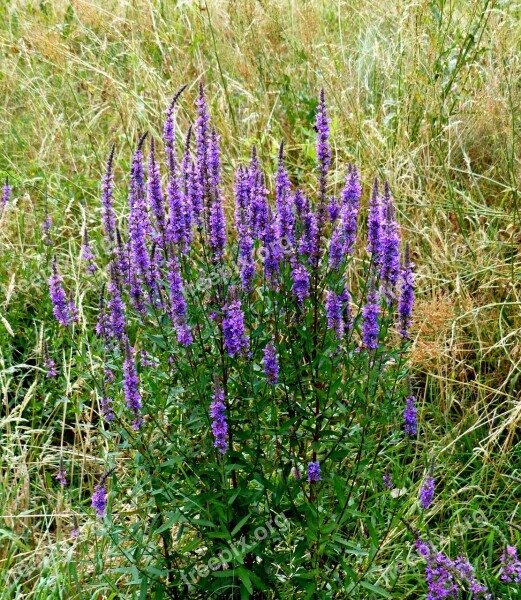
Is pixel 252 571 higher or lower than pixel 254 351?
lower

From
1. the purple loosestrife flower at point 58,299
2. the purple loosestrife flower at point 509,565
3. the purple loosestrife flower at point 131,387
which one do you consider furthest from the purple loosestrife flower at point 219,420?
the purple loosestrife flower at point 509,565

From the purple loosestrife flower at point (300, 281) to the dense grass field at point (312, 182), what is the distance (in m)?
1.24

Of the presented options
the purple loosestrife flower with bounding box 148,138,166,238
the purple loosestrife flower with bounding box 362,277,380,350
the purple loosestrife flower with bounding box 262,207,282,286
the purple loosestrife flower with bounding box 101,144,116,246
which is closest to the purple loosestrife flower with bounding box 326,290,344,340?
the purple loosestrife flower with bounding box 362,277,380,350

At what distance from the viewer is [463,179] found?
17.6 ft

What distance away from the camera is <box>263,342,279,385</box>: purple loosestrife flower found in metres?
2.85

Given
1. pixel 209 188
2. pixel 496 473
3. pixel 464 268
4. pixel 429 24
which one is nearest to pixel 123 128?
pixel 429 24

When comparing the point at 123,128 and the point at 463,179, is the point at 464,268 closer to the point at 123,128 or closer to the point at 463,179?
the point at 463,179

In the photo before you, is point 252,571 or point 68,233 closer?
point 252,571

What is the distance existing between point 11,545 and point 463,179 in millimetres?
3691

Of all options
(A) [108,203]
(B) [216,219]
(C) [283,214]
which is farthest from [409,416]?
(A) [108,203]

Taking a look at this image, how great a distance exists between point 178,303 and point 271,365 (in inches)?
17.0

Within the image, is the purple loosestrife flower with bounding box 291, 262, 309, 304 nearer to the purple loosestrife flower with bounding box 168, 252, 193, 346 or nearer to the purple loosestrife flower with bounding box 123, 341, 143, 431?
the purple loosestrife flower with bounding box 168, 252, 193, 346

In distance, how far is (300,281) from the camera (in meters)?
3.04

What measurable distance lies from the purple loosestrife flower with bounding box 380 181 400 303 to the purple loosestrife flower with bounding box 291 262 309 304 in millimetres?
304
